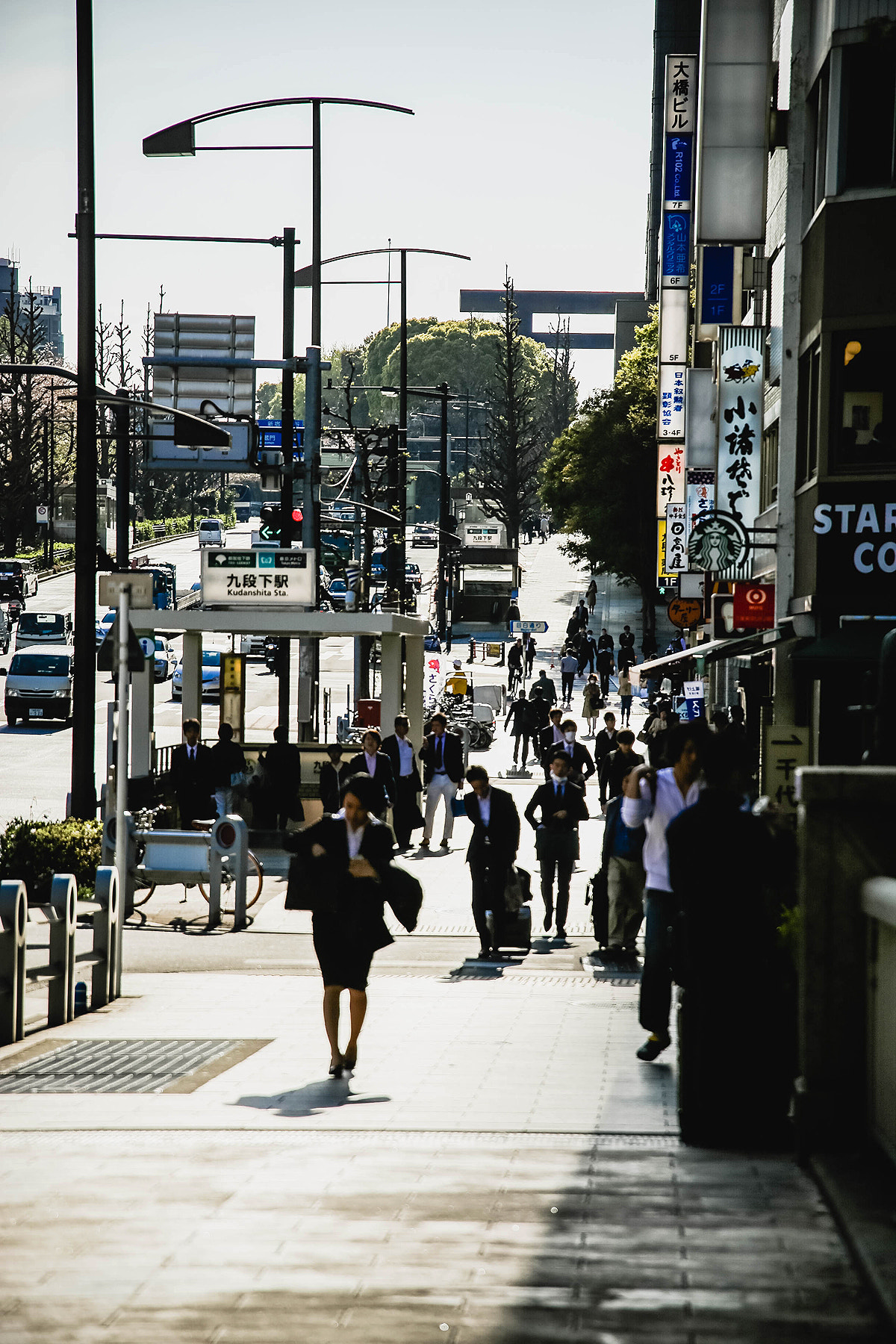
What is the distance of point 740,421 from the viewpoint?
23297mm

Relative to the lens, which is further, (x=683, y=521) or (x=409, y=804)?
(x=683, y=521)

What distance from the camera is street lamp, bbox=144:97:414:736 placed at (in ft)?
71.8

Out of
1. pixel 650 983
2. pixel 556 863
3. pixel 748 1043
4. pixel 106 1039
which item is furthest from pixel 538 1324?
pixel 556 863

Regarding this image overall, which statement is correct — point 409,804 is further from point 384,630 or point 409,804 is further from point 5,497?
point 5,497

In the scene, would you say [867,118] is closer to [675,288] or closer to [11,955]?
[11,955]

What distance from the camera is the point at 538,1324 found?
4.23 metres

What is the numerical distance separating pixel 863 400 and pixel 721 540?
15.1ft

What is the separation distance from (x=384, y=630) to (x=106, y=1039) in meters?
12.2

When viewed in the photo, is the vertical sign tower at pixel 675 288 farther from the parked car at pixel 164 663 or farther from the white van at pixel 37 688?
the parked car at pixel 164 663

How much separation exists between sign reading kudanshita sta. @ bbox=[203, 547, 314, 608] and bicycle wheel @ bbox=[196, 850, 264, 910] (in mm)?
5077

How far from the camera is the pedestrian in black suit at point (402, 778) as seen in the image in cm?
2081

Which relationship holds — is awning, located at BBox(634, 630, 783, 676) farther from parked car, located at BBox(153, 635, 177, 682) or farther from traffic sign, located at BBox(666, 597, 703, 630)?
parked car, located at BBox(153, 635, 177, 682)

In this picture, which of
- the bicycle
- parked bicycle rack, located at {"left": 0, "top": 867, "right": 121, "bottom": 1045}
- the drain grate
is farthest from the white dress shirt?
the drain grate

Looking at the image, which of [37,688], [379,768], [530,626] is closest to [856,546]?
[379,768]
